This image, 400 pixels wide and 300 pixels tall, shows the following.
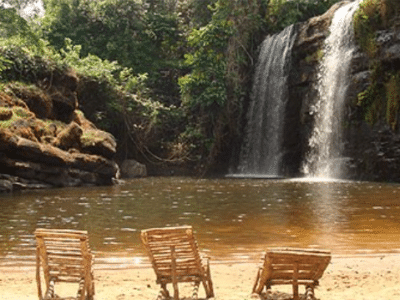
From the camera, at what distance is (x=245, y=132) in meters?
32.9

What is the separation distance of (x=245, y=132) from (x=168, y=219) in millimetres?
19810

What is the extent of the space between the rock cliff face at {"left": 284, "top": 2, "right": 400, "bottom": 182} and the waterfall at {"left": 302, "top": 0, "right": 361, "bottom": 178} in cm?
43

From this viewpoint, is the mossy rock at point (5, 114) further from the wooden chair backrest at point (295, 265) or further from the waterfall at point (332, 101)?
the wooden chair backrest at point (295, 265)

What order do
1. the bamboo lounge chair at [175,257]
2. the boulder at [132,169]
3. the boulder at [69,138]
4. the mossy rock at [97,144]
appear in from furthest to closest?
the boulder at [132,169] → the mossy rock at [97,144] → the boulder at [69,138] → the bamboo lounge chair at [175,257]

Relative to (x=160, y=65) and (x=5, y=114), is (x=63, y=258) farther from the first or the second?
(x=160, y=65)

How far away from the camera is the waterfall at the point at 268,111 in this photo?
31.0 meters

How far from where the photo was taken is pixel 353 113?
1048 inches

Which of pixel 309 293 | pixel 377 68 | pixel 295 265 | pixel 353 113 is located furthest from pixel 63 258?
pixel 353 113

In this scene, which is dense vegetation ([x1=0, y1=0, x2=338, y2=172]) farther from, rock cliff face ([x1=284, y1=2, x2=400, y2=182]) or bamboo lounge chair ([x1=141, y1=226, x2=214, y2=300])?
bamboo lounge chair ([x1=141, y1=226, x2=214, y2=300])

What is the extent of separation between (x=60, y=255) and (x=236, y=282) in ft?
7.86

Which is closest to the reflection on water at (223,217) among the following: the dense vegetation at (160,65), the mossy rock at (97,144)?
the mossy rock at (97,144)

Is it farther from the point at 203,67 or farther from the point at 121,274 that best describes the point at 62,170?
the point at 121,274

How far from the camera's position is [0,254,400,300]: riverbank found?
699cm

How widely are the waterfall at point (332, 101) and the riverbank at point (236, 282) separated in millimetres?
18492
